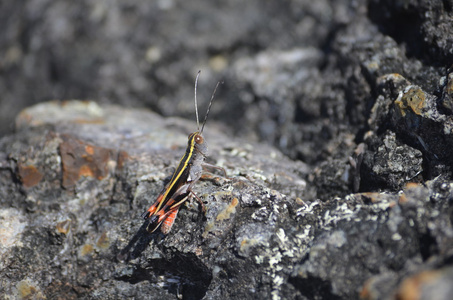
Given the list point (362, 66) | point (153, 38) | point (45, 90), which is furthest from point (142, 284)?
point (45, 90)

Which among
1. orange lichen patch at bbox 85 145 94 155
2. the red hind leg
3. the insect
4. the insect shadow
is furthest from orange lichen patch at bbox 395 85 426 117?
orange lichen patch at bbox 85 145 94 155

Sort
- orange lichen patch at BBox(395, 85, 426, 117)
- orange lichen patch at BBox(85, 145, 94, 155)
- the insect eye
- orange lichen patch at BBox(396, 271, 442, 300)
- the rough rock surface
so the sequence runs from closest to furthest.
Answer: orange lichen patch at BBox(396, 271, 442, 300) < the rough rock surface < orange lichen patch at BBox(395, 85, 426, 117) < the insect eye < orange lichen patch at BBox(85, 145, 94, 155)

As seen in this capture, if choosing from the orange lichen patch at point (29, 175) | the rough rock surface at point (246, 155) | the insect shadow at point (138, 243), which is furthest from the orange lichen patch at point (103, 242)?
the orange lichen patch at point (29, 175)

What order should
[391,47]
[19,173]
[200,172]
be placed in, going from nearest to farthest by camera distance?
[200,172]
[19,173]
[391,47]

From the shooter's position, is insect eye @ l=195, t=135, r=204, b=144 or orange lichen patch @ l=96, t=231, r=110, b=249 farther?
insect eye @ l=195, t=135, r=204, b=144

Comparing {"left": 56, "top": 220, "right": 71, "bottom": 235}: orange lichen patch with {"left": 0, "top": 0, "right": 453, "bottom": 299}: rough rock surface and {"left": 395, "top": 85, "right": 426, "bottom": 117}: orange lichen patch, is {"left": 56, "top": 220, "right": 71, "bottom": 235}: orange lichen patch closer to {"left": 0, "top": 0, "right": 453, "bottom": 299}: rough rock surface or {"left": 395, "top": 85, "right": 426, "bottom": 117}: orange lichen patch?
{"left": 0, "top": 0, "right": 453, "bottom": 299}: rough rock surface

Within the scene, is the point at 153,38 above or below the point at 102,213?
above

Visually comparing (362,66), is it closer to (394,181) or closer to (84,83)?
(394,181)

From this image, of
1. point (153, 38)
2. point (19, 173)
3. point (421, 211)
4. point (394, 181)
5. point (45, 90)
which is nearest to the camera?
point (421, 211)

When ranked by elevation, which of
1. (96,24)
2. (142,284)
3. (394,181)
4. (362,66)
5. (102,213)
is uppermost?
(362,66)
